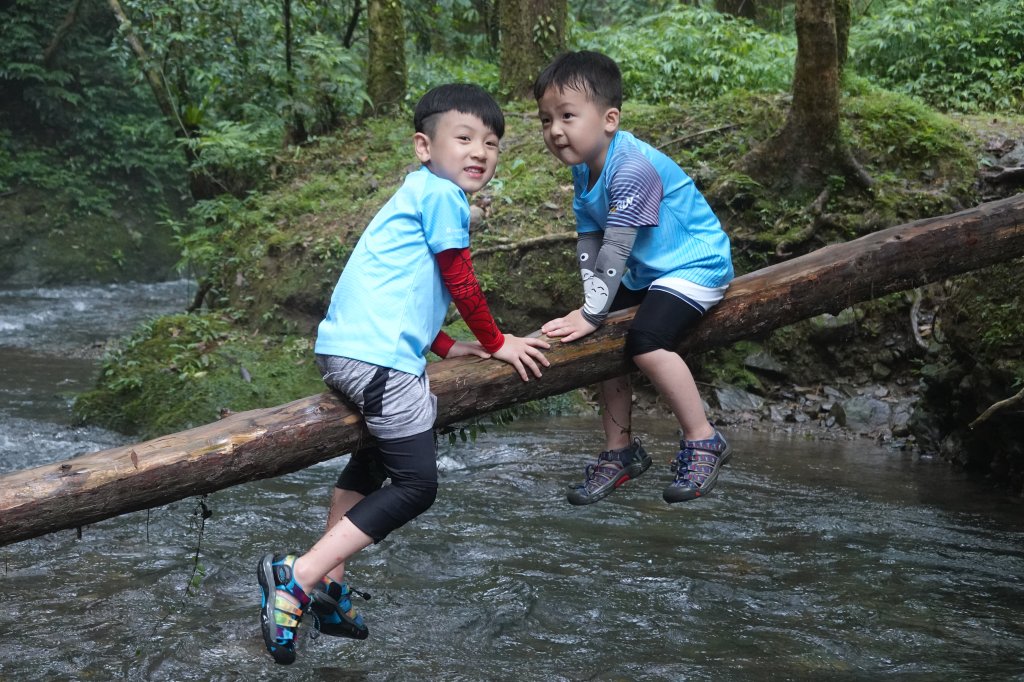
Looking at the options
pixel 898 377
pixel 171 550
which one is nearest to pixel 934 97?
pixel 898 377

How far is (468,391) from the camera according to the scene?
379 cm

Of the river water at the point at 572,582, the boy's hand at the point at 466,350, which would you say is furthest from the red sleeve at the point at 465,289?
the river water at the point at 572,582

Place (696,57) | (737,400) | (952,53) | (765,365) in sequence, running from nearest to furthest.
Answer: (737,400) < (765,365) < (952,53) < (696,57)

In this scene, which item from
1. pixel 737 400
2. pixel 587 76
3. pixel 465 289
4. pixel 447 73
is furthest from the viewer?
pixel 447 73

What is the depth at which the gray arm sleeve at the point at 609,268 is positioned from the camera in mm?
3895

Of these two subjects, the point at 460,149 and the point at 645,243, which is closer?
the point at 460,149

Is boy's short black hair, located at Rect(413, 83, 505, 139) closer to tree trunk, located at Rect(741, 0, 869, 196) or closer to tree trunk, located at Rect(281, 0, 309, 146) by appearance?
tree trunk, located at Rect(741, 0, 869, 196)

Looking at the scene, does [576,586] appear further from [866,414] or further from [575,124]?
[866,414]

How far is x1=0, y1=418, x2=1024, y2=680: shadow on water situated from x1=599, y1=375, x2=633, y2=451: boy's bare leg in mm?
894

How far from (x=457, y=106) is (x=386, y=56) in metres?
9.66

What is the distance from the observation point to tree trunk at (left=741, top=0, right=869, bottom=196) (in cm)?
838

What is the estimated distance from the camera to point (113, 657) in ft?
13.3

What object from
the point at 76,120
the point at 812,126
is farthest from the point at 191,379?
the point at 76,120

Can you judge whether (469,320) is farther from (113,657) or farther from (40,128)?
(40,128)
